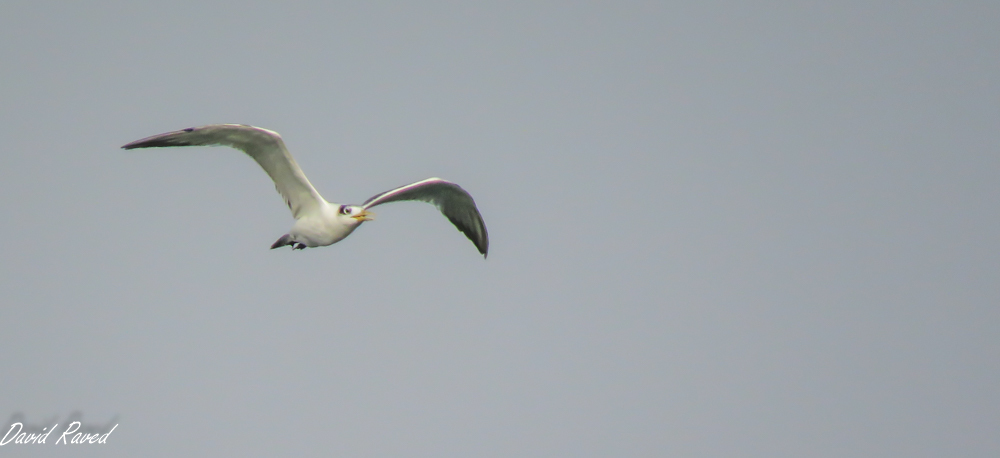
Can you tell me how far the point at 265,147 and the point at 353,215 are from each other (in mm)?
2686

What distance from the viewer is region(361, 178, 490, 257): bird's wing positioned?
70.0ft

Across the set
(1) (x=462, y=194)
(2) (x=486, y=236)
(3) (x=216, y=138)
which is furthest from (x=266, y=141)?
(2) (x=486, y=236)

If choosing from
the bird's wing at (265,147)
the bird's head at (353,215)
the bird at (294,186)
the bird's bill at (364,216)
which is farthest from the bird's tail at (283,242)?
the bird's bill at (364,216)

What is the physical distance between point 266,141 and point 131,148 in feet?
9.86

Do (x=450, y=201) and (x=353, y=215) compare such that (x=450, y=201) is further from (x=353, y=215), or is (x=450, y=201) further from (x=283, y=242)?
(x=283, y=242)

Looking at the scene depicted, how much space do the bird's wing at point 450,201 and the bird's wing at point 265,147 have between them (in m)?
1.68

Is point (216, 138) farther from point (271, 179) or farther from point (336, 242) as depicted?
point (336, 242)

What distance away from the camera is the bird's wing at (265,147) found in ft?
64.5

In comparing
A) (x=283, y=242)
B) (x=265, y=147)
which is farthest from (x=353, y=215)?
(x=265, y=147)

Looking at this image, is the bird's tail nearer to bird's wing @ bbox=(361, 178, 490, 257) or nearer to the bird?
the bird

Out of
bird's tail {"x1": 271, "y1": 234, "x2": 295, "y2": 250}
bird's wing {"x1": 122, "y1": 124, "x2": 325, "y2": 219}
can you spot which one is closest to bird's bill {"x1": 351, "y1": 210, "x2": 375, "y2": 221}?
bird's wing {"x1": 122, "y1": 124, "x2": 325, "y2": 219}

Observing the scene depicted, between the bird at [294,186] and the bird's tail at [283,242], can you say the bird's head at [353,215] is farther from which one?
the bird's tail at [283,242]

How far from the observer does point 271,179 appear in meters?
21.7

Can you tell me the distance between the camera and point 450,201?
24500 mm
